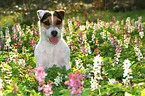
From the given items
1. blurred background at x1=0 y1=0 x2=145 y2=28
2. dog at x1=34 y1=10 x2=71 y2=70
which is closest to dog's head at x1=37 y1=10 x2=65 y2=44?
dog at x1=34 y1=10 x2=71 y2=70

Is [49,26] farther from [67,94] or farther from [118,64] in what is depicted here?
[118,64]

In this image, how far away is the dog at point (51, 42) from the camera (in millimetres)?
4695

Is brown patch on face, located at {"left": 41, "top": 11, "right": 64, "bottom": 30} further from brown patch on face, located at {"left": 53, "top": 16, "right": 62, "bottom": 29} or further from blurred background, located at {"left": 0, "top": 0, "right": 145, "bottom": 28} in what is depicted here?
blurred background, located at {"left": 0, "top": 0, "right": 145, "bottom": 28}

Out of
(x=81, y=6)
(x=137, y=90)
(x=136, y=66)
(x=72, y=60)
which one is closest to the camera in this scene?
(x=137, y=90)

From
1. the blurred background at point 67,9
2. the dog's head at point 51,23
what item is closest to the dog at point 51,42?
the dog's head at point 51,23

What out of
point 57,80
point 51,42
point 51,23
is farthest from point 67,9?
point 57,80

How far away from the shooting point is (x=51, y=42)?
4.91 metres

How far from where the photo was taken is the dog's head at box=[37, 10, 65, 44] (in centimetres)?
467

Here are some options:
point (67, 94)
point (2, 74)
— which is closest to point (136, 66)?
point (67, 94)

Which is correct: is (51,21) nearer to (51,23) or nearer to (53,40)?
(51,23)

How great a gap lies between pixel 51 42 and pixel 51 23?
1.48 feet

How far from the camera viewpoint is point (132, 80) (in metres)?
4.61

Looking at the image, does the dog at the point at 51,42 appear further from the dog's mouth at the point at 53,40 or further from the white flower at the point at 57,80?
the white flower at the point at 57,80

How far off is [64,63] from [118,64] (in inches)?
59.7
